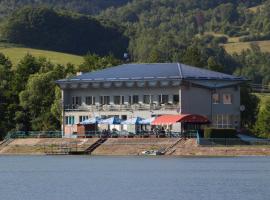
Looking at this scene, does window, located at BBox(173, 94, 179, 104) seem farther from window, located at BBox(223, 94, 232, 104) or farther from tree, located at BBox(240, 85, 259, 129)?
tree, located at BBox(240, 85, 259, 129)

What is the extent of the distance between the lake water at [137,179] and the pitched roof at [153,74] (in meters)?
22.5

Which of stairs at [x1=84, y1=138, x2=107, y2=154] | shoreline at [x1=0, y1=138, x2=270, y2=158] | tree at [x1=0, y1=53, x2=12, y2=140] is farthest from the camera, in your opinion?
tree at [x1=0, y1=53, x2=12, y2=140]

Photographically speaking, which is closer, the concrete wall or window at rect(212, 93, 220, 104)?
the concrete wall

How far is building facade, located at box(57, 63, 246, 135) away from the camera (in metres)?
129

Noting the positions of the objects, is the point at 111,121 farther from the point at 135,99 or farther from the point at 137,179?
the point at 137,179

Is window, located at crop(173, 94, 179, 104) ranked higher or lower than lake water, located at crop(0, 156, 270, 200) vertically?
higher

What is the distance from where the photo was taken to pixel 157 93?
131625 mm

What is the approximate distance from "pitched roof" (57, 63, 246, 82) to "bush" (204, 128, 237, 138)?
1403 cm

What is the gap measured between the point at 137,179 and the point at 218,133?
37238 mm

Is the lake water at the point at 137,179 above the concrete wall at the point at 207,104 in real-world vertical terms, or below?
below

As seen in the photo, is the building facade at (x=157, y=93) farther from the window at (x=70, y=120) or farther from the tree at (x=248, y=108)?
the tree at (x=248, y=108)

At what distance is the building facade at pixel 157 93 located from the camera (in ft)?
424

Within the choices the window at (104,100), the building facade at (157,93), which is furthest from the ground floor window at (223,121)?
the window at (104,100)

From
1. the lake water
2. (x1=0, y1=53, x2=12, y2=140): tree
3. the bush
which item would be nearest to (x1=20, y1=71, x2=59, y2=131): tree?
(x1=0, y1=53, x2=12, y2=140): tree
